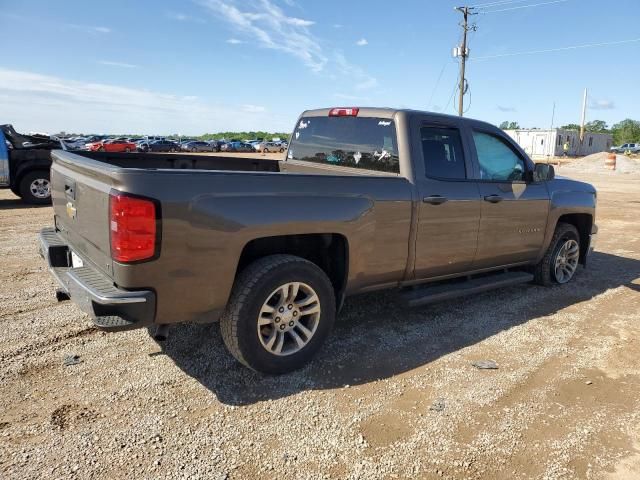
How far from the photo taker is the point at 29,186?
11.0 m

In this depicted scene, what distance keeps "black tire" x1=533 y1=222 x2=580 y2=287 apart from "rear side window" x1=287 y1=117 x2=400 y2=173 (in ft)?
8.61

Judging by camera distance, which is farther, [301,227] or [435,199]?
[435,199]

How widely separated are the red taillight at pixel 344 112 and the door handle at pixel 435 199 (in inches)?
42.9

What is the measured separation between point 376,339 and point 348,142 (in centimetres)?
181

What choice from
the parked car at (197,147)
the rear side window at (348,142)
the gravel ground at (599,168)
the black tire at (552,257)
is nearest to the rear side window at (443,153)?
the rear side window at (348,142)

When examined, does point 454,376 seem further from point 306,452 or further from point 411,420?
point 306,452

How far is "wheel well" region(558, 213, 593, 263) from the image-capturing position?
5.93m

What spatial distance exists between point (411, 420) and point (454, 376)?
708 millimetres

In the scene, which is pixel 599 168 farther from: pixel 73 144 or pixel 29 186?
pixel 73 144

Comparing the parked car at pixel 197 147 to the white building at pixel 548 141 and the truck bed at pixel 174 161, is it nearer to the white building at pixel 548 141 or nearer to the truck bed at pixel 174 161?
the white building at pixel 548 141

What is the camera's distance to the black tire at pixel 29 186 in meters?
10.9

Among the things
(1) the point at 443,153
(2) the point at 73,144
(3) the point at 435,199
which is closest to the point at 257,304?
(3) the point at 435,199

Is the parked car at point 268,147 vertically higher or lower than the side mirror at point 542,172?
higher

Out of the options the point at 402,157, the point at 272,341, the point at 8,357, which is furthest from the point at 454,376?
the point at 8,357
